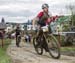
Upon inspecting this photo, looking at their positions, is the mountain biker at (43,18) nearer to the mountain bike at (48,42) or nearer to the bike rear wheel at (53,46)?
the mountain bike at (48,42)

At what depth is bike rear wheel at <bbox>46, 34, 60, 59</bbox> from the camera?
40.5 feet

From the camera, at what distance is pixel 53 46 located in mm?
12562

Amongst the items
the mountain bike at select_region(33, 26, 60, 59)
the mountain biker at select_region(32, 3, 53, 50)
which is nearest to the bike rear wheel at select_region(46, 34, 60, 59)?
the mountain bike at select_region(33, 26, 60, 59)

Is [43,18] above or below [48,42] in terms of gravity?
above

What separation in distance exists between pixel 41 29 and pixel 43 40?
43cm

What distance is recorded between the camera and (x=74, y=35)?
3400 centimetres

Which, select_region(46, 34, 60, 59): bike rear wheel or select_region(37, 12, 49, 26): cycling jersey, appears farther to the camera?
select_region(37, 12, 49, 26): cycling jersey

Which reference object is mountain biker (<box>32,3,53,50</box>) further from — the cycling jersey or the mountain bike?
the mountain bike

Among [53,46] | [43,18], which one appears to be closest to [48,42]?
[53,46]

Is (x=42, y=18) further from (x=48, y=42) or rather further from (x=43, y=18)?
(x=48, y=42)

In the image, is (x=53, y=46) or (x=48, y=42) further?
(x=48, y=42)

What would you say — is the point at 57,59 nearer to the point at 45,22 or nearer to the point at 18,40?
the point at 45,22

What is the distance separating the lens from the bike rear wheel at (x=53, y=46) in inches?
486

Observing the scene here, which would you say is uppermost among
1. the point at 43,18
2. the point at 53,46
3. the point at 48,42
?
the point at 43,18
